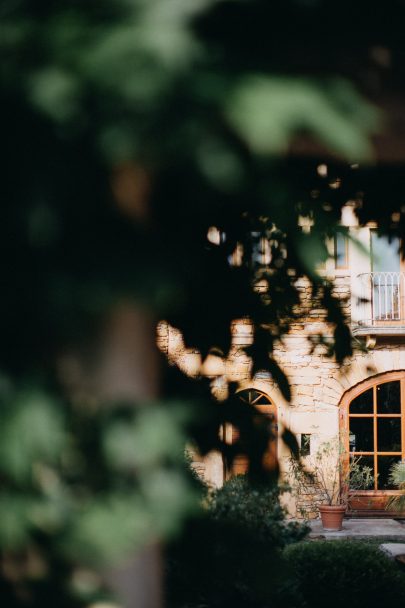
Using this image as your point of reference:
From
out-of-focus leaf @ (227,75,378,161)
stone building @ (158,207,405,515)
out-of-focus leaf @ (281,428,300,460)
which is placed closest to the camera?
out-of-focus leaf @ (227,75,378,161)

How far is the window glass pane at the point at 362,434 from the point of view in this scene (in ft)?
41.8

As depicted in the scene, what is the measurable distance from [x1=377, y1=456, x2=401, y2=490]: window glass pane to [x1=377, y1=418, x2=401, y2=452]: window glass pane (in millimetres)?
152

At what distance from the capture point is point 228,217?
2.27 m

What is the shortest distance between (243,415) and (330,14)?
1.36 meters

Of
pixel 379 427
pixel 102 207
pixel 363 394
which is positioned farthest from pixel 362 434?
pixel 102 207

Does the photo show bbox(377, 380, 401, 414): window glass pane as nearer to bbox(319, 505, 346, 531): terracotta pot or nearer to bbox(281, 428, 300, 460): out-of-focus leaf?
bbox(319, 505, 346, 531): terracotta pot

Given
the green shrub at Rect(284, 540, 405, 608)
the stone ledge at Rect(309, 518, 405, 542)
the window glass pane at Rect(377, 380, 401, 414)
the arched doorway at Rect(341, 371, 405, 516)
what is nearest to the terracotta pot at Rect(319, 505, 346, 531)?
the stone ledge at Rect(309, 518, 405, 542)

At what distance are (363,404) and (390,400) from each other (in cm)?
51

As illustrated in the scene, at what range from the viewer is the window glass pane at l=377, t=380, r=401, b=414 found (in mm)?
12891

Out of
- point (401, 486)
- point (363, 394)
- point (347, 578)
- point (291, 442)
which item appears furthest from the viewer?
point (363, 394)

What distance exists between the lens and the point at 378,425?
42.3 feet

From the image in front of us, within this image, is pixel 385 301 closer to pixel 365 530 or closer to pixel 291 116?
pixel 365 530

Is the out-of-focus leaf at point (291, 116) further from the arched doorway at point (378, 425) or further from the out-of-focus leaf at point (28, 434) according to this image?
the arched doorway at point (378, 425)

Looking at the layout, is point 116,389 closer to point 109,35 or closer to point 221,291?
point 109,35
